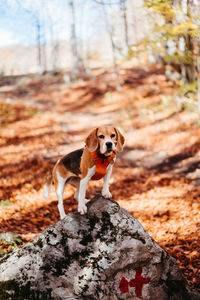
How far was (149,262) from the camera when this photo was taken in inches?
117

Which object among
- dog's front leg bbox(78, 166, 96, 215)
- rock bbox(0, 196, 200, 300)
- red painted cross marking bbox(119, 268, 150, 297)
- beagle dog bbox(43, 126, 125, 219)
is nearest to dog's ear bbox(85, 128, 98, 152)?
beagle dog bbox(43, 126, 125, 219)

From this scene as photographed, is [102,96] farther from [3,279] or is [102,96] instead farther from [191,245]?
[3,279]

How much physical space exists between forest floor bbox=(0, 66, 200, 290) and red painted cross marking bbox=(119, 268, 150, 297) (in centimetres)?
130

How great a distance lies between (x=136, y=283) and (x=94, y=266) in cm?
59

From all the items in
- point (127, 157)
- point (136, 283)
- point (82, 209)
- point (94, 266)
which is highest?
point (82, 209)

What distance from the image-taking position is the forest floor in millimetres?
5355

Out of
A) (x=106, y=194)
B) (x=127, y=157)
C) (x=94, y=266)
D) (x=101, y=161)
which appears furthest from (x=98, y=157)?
(x=127, y=157)

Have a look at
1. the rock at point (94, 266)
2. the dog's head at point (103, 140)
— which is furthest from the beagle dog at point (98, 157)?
the rock at point (94, 266)

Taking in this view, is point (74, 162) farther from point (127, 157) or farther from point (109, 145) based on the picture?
point (127, 157)

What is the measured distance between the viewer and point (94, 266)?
2809 mm

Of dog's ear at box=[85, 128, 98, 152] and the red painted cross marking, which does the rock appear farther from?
dog's ear at box=[85, 128, 98, 152]

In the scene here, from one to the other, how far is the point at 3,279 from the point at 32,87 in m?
23.6

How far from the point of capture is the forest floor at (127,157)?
536 cm

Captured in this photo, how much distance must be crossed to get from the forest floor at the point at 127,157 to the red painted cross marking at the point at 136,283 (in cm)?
130
